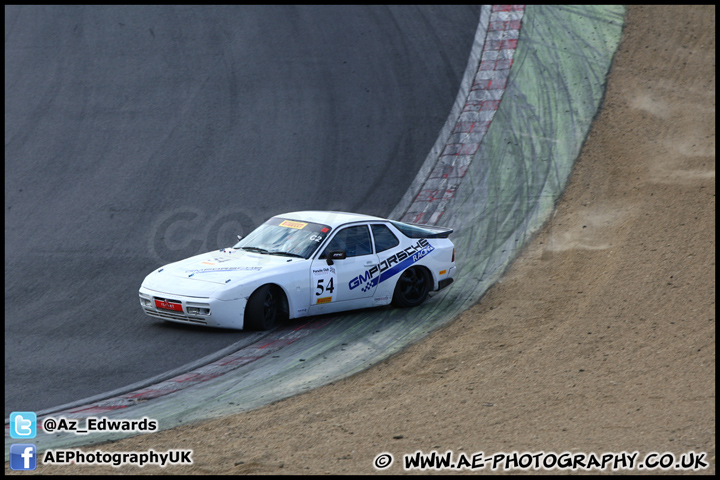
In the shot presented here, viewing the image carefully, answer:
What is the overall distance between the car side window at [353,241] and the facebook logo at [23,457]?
15.9ft

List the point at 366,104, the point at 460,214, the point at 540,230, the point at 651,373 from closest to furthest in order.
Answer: the point at 651,373, the point at 540,230, the point at 460,214, the point at 366,104

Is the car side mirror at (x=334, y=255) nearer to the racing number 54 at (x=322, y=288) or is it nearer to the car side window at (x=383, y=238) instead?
the racing number 54 at (x=322, y=288)

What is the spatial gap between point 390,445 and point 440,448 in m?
0.42

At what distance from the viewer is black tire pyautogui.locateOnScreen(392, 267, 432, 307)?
10.8 m

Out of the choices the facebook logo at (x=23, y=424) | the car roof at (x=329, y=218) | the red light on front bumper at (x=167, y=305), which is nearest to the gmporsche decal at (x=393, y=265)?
the car roof at (x=329, y=218)

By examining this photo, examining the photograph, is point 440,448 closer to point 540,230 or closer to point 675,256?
point 675,256

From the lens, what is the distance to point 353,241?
10.6 m

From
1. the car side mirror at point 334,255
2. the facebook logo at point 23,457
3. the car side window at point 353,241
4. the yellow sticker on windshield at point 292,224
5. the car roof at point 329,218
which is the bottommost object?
the facebook logo at point 23,457

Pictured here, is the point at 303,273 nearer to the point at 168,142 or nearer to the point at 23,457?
the point at 23,457

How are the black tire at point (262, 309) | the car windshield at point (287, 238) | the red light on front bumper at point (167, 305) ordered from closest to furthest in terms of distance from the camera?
the red light on front bumper at point (167, 305)
the black tire at point (262, 309)
the car windshield at point (287, 238)

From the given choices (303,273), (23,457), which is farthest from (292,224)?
(23,457)

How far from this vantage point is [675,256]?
10.8 metres

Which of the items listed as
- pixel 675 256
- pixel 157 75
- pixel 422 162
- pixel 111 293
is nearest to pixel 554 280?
pixel 675 256

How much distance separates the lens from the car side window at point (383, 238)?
10.7 metres
